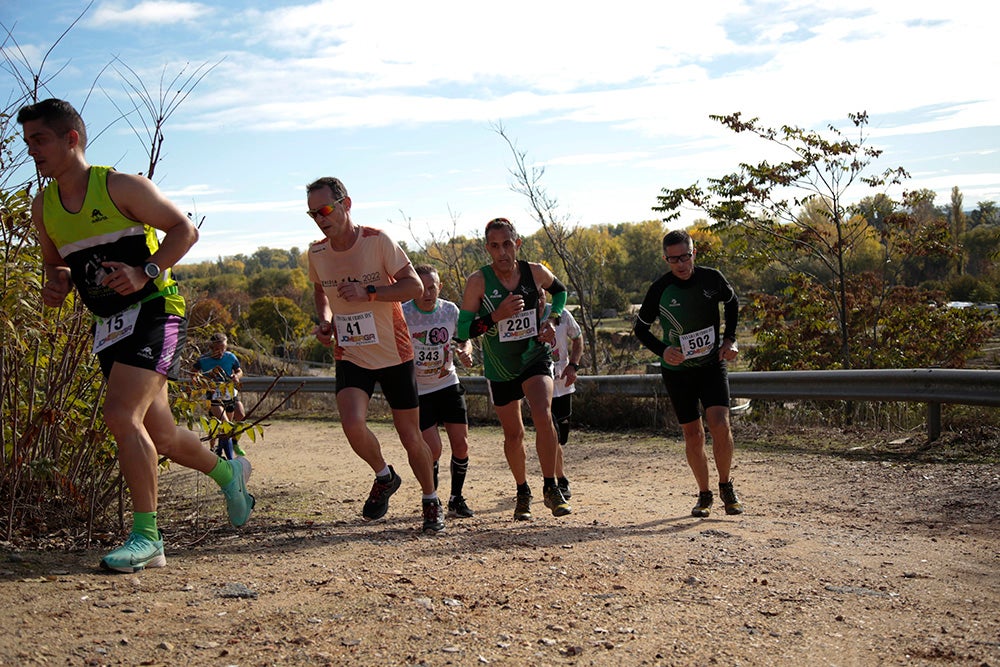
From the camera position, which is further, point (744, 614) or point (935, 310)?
point (935, 310)

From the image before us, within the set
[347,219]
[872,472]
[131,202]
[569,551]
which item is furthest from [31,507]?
[872,472]

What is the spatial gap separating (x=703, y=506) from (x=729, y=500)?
7.6 inches

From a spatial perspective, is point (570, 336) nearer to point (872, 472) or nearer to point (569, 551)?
point (872, 472)

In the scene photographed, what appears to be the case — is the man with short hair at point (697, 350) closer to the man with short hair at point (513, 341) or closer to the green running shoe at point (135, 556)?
the man with short hair at point (513, 341)

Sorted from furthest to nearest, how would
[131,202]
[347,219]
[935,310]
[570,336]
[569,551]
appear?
[935,310] → [570,336] → [347,219] → [569,551] → [131,202]

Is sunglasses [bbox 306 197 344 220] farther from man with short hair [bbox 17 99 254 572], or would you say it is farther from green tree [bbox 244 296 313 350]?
green tree [bbox 244 296 313 350]

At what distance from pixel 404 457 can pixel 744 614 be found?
7398 millimetres

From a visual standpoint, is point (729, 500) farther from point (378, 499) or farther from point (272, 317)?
point (272, 317)

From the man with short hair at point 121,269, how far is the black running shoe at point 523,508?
2.74 meters

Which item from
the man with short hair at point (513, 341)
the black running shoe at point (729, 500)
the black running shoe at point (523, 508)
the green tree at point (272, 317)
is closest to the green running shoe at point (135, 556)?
the black running shoe at point (523, 508)

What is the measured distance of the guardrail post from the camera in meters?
10.0

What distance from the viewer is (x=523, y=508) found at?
7.37m

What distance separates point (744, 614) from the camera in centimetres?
469

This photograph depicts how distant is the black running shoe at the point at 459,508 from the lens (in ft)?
25.8
